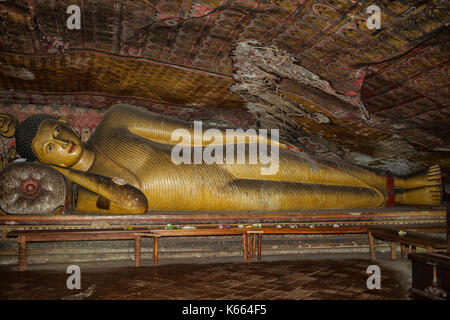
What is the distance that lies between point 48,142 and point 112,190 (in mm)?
1019

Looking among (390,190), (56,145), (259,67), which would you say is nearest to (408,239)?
(390,190)

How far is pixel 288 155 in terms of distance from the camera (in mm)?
5305

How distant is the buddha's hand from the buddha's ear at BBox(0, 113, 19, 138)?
1.16 m

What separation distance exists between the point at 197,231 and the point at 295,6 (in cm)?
233

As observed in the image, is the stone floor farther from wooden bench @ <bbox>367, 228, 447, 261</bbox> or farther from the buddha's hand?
the buddha's hand

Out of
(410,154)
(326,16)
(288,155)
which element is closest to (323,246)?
(288,155)

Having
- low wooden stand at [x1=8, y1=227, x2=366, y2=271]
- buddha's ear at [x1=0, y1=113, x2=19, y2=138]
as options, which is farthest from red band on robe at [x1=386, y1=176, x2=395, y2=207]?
buddha's ear at [x1=0, y1=113, x2=19, y2=138]

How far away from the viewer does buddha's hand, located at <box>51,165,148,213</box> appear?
4.12m

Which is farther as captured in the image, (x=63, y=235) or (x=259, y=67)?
(x=259, y=67)

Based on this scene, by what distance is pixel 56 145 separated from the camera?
4.41 m

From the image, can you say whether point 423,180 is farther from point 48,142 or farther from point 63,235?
point 48,142

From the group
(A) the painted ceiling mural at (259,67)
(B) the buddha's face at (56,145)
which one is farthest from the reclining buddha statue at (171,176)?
(A) the painted ceiling mural at (259,67)

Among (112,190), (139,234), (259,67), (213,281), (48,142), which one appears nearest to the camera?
(213,281)

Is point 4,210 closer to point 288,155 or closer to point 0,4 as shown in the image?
point 0,4
